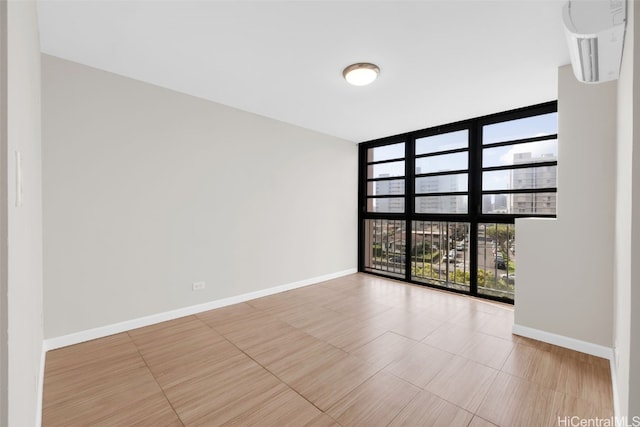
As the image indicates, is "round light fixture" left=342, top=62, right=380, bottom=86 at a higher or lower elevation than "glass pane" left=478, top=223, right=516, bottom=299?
higher

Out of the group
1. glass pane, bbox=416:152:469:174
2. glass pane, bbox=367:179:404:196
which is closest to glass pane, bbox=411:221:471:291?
glass pane, bbox=367:179:404:196

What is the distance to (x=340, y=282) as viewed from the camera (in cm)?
473

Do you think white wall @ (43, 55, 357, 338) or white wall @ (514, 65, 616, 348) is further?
white wall @ (43, 55, 357, 338)

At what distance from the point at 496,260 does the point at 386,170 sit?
7.61ft

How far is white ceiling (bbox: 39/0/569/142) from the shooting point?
6.17 feet

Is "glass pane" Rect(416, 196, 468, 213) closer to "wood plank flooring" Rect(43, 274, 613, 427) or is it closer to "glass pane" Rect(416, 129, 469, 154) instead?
"glass pane" Rect(416, 129, 469, 154)

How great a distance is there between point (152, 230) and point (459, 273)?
436 centimetres

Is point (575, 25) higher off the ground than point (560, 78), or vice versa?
point (560, 78)

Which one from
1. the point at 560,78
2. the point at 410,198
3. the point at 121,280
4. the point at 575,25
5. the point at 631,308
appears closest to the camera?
the point at 631,308

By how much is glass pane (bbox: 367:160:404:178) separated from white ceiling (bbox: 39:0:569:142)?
61.7 inches

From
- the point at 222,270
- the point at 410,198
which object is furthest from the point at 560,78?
the point at 222,270

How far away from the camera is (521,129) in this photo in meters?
3.55

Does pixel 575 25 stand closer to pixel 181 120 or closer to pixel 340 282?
pixel 181 120

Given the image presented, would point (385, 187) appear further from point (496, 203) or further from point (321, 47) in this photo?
point (321, 47)
